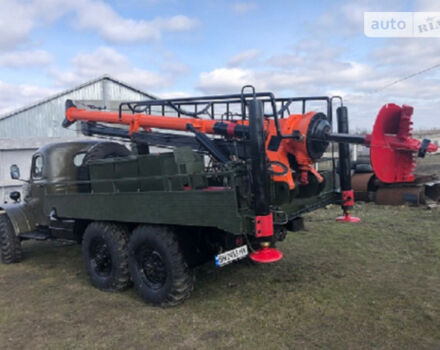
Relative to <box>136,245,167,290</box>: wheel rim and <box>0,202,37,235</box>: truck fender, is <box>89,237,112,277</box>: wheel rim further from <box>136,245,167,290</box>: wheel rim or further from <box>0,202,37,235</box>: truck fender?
<box>0,202,37,235</box>: truck fender

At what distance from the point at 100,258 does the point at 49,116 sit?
14559 millimetres

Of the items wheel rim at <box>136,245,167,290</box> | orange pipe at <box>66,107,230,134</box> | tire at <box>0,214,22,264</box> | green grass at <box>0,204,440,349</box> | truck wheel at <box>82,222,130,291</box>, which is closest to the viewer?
green grass at <box>0,204,440,349</box>

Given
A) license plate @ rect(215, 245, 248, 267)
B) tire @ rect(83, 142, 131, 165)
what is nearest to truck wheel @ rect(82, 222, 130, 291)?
tire @ rect(83, 142, 131, 165)

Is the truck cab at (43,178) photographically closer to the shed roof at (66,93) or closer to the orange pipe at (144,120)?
the orange pipe at (144,120)

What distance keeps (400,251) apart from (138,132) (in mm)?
4660

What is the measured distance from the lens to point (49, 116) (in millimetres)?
18109

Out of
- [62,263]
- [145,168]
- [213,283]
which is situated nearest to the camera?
[145,168]

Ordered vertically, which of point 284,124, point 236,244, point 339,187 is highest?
point 284,124

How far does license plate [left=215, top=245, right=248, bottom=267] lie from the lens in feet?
13.8

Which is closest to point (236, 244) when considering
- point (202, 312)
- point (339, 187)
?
point (202, 312)

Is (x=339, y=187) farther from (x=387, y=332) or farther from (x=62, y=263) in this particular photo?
(x=62, y=263)

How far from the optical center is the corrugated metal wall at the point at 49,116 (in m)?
17.4

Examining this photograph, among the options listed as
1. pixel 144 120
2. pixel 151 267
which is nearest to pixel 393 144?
pixel 151 267

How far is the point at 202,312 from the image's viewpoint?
4492 millimetres
